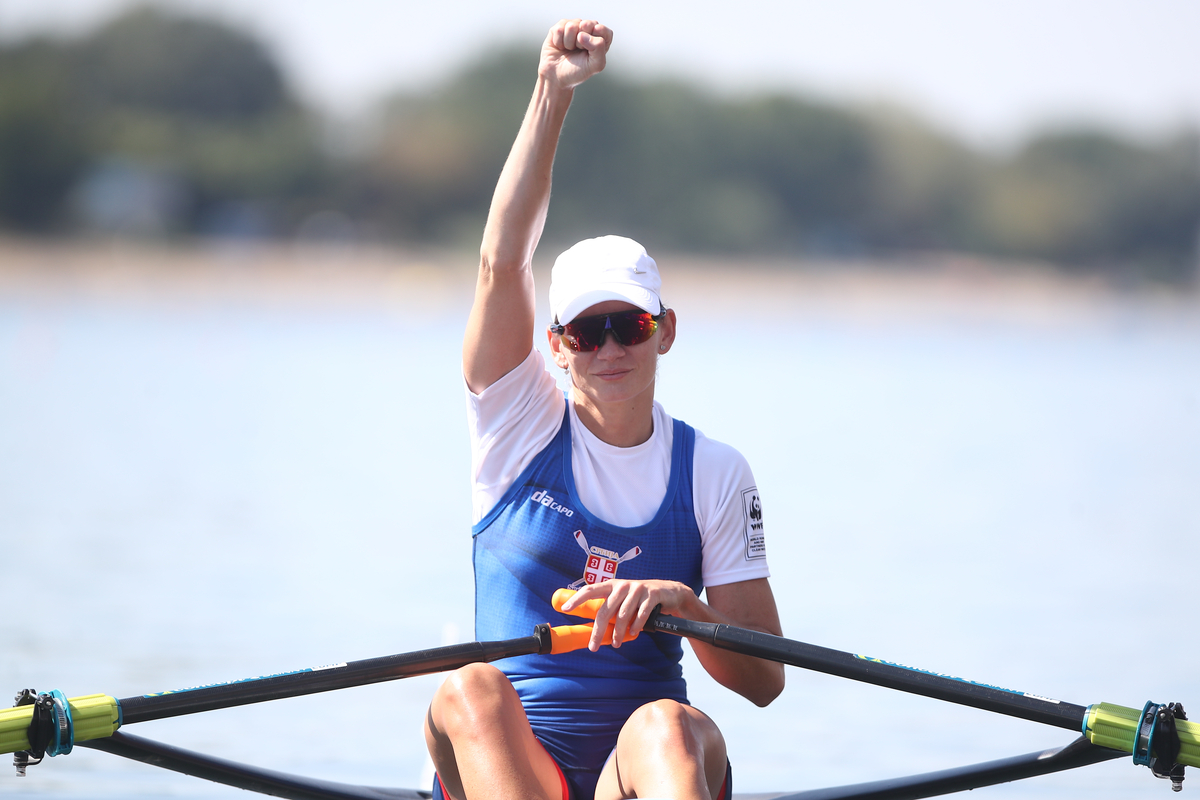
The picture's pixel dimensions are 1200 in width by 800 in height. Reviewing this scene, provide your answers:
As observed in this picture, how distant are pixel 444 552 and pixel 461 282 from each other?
145ft

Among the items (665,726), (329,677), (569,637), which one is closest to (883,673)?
(665,726)

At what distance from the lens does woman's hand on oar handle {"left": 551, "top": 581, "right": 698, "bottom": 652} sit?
2854 mm

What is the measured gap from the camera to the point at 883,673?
119 inches

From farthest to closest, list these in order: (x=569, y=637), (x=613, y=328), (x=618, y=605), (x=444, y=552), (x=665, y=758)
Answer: (x=444, y=552) < (x=613, y=328) < (x=569, y=637) < (x=618, y=605) < (x=665, y=758)

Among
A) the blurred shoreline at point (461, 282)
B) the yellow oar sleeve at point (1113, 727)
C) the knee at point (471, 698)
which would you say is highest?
the blurred shoreline at point (461, 282)

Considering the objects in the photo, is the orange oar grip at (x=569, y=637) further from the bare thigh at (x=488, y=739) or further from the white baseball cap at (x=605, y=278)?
the white baseball cap at (x=605, y=278)

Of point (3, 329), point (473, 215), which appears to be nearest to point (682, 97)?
point (473, 215)

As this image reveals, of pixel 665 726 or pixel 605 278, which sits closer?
pixel 665 726

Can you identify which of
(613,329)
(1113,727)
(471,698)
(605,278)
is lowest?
(1113,727)

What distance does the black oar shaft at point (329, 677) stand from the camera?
2.98 metres

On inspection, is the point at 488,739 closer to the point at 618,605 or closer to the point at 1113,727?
the point at 618,605

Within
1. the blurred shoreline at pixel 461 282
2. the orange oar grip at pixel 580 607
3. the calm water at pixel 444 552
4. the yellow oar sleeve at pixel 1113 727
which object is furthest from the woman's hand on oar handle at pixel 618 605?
the blurred shoreline at pixel 461 282

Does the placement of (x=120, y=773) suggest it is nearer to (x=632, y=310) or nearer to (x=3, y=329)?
(x=632, y=310)

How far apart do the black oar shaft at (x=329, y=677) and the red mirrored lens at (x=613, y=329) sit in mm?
648
